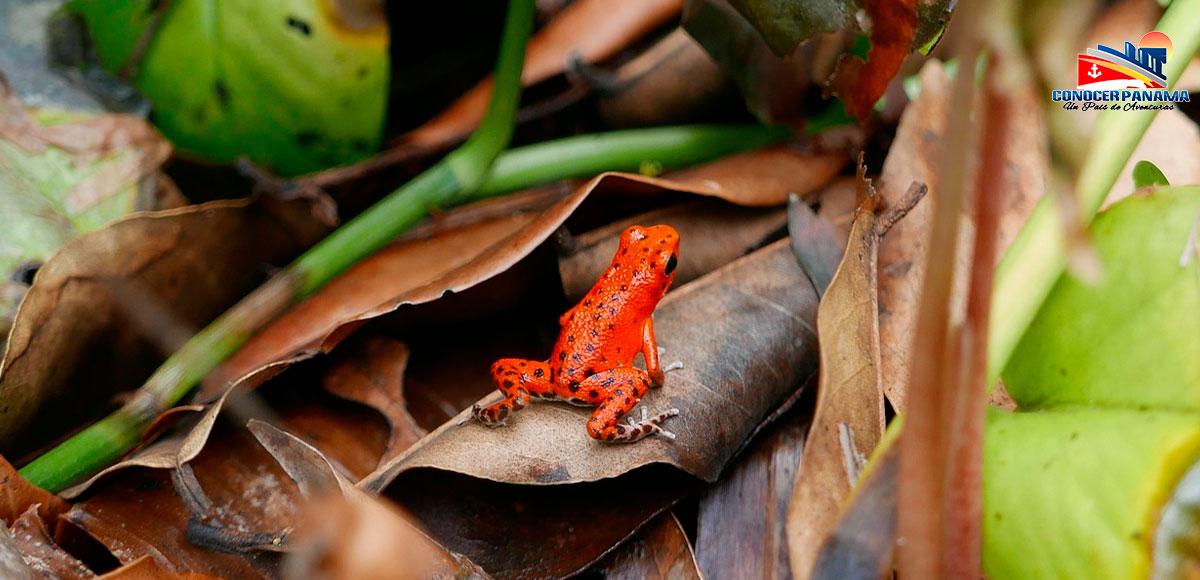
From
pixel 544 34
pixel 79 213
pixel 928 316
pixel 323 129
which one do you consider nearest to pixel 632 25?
pixel 544 34

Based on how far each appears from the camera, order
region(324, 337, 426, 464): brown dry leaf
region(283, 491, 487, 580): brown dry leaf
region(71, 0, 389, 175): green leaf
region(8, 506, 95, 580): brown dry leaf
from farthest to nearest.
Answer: region(71, 0, 389, 175): green leaf → region(324, 337, 426, 464): brown dry leaf → region(8, 506, 95, 580): brown dry leaf → region(283, 491, 487, 580): brown dry leaf

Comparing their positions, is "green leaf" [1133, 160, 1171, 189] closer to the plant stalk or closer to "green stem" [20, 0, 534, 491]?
the plant stalk

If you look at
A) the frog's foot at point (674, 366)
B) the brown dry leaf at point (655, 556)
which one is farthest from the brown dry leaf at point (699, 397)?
the brown dry leaf at point (655, 556)

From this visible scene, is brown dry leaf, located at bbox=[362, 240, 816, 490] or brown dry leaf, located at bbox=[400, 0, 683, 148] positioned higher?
brown dry leaf, located at bbox=[400, 0, 683, 148]

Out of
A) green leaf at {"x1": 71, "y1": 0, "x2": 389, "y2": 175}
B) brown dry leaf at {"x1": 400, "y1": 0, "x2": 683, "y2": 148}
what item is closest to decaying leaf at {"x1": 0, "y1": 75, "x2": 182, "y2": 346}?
green leaf at {"x1": 71, "y1": 0, "x2": 389, "y2": 175}

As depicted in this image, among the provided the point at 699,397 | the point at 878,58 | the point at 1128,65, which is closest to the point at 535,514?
the point at 699,397

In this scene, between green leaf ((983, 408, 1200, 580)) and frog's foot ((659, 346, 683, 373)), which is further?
frog's foot ((659, 346, 683, 373))
